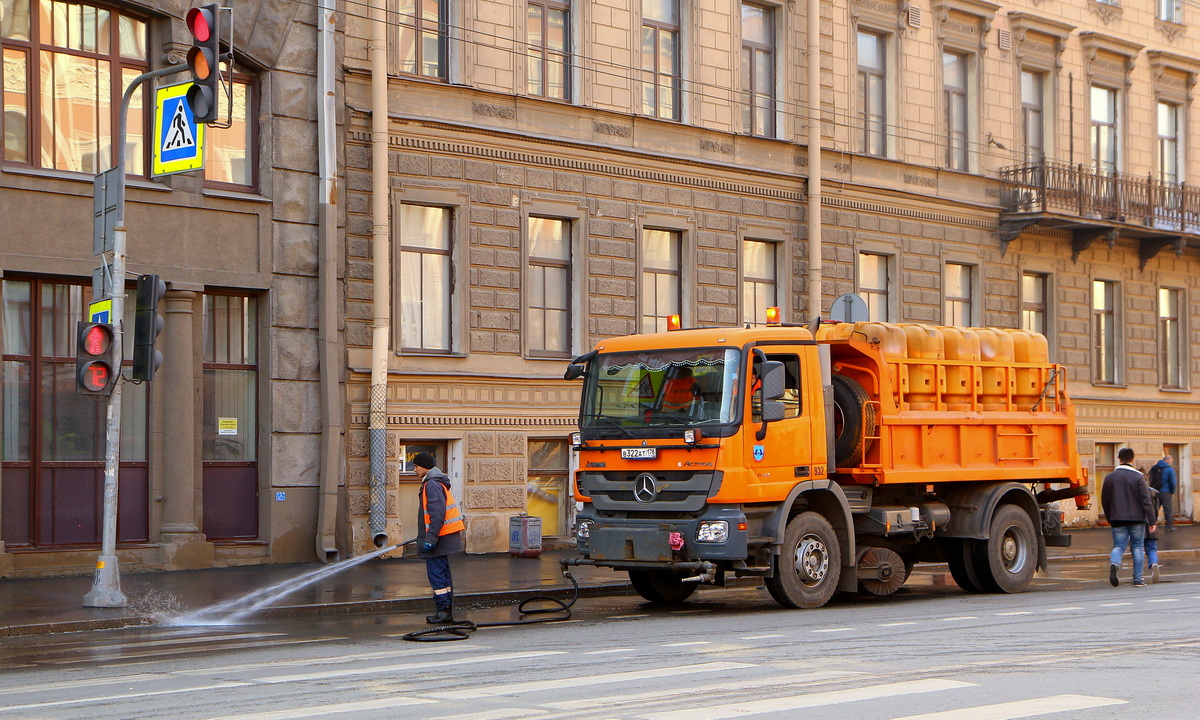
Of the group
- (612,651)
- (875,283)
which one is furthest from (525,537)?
(612,651)

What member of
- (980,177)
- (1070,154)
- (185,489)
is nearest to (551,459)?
(185,489)

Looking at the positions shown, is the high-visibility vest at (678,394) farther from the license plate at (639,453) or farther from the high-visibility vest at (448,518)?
the high-visibility vest at (448,518)

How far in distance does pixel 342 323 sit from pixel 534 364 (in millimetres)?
3601

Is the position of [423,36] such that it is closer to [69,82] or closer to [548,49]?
[548,49]

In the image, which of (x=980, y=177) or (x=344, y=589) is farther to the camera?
(x=980, y=177)

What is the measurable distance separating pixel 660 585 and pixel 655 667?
20.1 ft

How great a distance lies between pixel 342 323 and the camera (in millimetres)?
21375

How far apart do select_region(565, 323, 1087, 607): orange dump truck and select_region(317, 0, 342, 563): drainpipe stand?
18.4 ft

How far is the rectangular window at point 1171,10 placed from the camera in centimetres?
3578

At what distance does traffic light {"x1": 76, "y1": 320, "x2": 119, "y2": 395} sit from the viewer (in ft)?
51.6

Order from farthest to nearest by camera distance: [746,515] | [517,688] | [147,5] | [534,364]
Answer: [534,364] < [147,5] < [746,515] < [517,688]

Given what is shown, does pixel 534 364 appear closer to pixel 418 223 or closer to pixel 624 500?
pixel 418 223

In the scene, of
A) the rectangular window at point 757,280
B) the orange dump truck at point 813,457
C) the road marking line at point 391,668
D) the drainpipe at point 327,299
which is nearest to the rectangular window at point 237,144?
the drainpipe at point 327,299

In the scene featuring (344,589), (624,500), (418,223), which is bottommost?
(344,589)
